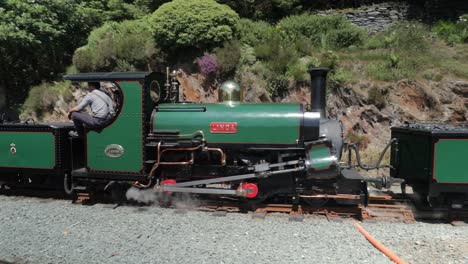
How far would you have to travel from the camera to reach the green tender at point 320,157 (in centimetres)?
544

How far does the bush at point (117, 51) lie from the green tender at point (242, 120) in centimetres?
724

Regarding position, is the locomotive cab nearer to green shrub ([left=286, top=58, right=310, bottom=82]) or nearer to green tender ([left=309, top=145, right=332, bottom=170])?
green tender ([left=309, top=145, right=332, bottom=170])

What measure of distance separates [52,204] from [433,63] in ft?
36.7

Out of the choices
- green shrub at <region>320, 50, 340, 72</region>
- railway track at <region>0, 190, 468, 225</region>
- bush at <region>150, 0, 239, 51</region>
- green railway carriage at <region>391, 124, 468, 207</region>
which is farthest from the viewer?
bush at <region>150, 0, 239, 51</region>

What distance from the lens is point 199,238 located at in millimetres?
4793

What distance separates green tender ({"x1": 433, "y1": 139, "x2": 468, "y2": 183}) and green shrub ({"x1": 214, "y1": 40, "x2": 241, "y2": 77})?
24.5ft

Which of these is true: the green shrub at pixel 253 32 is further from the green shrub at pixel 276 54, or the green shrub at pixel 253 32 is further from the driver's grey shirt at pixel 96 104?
the driver's grey shirt at pixel 96 104

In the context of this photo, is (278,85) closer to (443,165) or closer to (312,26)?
(312,26)

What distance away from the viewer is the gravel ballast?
13.8 feet

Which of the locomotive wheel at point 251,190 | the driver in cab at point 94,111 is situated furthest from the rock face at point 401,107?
the driver in cab at point 94,111

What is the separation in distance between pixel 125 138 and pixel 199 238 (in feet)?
7.54

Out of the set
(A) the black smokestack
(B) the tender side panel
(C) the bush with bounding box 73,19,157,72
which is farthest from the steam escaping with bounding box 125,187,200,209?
(C) the bush with bounding box 73,19,157,72

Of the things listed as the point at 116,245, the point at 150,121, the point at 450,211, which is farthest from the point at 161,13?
the point at 450,211

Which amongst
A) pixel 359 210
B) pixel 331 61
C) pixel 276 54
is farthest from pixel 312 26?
pixel 359 210
